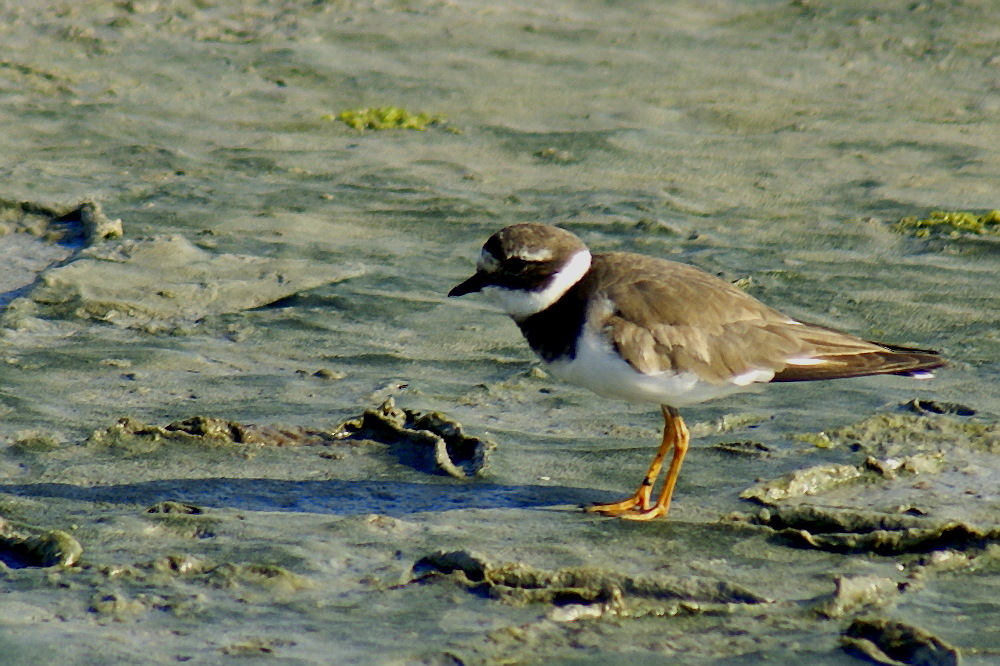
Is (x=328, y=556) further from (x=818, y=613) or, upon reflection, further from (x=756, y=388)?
(x=756, y=388)

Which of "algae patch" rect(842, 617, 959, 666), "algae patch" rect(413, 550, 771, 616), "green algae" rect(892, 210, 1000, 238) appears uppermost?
"green algae" rect(892, 210, 1000, 238)

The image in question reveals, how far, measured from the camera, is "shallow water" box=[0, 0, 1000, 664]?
455 centimetres

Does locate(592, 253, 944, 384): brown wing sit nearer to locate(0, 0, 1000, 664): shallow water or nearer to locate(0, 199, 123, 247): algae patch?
locate(0, 0, 1000, 664): shallow water

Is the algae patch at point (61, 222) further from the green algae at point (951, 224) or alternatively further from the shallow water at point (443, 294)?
the green algae at point (951, 224)

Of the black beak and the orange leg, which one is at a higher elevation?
the black beak

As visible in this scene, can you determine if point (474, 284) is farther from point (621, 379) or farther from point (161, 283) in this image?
point (161, 283)

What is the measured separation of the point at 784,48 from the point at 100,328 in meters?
7.94

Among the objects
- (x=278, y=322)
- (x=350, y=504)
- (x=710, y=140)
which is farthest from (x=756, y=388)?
(x=710, y=140)

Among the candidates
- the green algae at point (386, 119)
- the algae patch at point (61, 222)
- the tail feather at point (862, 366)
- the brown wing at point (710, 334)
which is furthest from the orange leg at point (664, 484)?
the green algae at point (386, 119)

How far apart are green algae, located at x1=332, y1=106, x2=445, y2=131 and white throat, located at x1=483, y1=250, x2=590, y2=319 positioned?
5.09 m

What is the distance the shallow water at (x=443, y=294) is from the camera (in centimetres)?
455

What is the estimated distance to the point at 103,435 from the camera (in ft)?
19.5

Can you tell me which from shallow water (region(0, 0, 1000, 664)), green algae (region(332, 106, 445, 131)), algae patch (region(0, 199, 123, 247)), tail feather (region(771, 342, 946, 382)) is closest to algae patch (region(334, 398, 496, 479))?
shallow water (region(0, 0, 1000, 664))

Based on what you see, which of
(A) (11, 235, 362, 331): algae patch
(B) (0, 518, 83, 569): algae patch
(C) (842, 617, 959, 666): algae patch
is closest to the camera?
(C) (842, 617, 959, 666): algae patch
